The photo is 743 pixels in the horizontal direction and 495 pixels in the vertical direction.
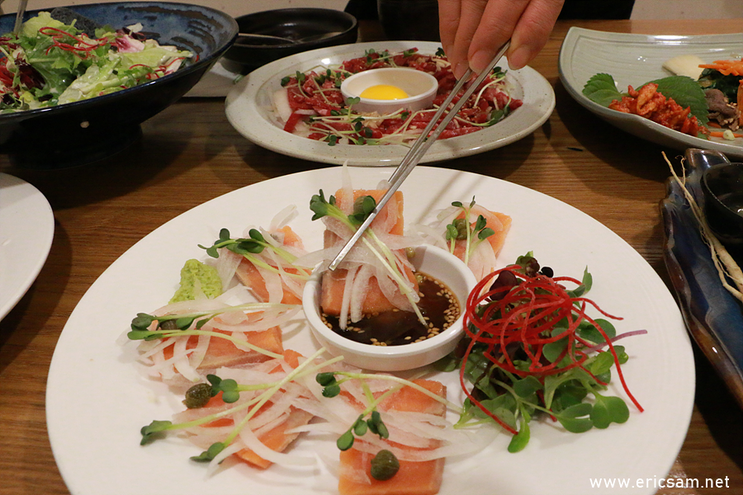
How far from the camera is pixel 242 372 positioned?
1.29 metres

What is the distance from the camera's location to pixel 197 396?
121 cm

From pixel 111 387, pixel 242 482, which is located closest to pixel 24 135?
pixel 111 387

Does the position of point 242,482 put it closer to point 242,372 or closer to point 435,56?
point 242,372

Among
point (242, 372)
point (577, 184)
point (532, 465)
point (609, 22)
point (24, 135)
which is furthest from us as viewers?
point (609, 22)

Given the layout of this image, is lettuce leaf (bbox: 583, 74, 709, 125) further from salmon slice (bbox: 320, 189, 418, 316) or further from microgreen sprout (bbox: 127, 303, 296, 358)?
microgreen sprout (bbox: 127, 303, 296, 358)

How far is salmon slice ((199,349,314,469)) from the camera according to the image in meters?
1.12

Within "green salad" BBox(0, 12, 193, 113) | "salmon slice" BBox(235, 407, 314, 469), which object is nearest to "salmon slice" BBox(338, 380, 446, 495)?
"salmon slice" BBox(235, 407, 314, 469)

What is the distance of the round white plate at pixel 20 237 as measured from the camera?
57.1 inches

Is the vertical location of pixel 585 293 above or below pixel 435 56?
below

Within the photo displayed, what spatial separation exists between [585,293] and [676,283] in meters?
0.25

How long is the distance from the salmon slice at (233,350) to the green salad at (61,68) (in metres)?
1.74

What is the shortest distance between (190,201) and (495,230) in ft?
4.65

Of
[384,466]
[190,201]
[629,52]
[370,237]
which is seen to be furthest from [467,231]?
[629,52]

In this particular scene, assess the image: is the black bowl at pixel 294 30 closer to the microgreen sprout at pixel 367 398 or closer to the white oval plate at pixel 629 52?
the white oval plate at pixel 629 52
